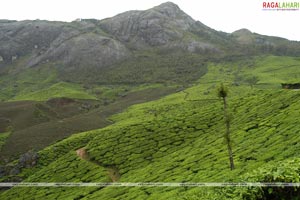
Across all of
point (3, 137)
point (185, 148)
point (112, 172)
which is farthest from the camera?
point (3, 137)

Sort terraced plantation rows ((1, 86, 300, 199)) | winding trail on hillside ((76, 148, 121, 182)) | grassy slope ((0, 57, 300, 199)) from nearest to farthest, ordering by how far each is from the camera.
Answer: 1. grassy slope ((0, 57, 300, 199))
2. terraced plantation rows ((1, 86, 300, 199))
3. winding trail on hillside ((76, 148, 121, 182))

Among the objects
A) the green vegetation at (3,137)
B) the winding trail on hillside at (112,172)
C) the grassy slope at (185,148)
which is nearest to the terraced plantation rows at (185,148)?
the grassy slope at (185,148)

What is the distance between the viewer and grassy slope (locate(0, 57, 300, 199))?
136ft

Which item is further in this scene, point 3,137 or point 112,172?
point 3,137

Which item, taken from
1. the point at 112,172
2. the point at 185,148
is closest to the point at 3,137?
the point at 112,172

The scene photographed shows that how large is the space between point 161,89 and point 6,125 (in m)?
94.2

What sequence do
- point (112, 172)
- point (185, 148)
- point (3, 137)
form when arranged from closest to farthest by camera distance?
point (185, 148)
point (112, 172)
point (3, 137)

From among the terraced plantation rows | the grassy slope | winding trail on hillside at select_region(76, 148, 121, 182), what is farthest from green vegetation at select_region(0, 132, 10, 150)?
winding trail on hillside at select_region(76, 148, 121, 182)

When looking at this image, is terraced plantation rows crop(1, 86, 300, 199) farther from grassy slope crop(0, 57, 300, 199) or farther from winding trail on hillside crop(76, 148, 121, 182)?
winding trail on hillside crop(76, 148, 121, 182)

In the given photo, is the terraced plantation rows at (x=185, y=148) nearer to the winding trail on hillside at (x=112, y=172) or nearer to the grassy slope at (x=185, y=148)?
the grassy slope at (x=185, y=148)

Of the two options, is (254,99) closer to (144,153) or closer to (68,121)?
(144,153)

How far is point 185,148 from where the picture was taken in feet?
214

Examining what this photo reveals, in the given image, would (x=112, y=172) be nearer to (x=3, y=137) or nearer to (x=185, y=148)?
(x=185, y=148)

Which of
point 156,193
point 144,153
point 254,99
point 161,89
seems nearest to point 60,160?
point 144,153
